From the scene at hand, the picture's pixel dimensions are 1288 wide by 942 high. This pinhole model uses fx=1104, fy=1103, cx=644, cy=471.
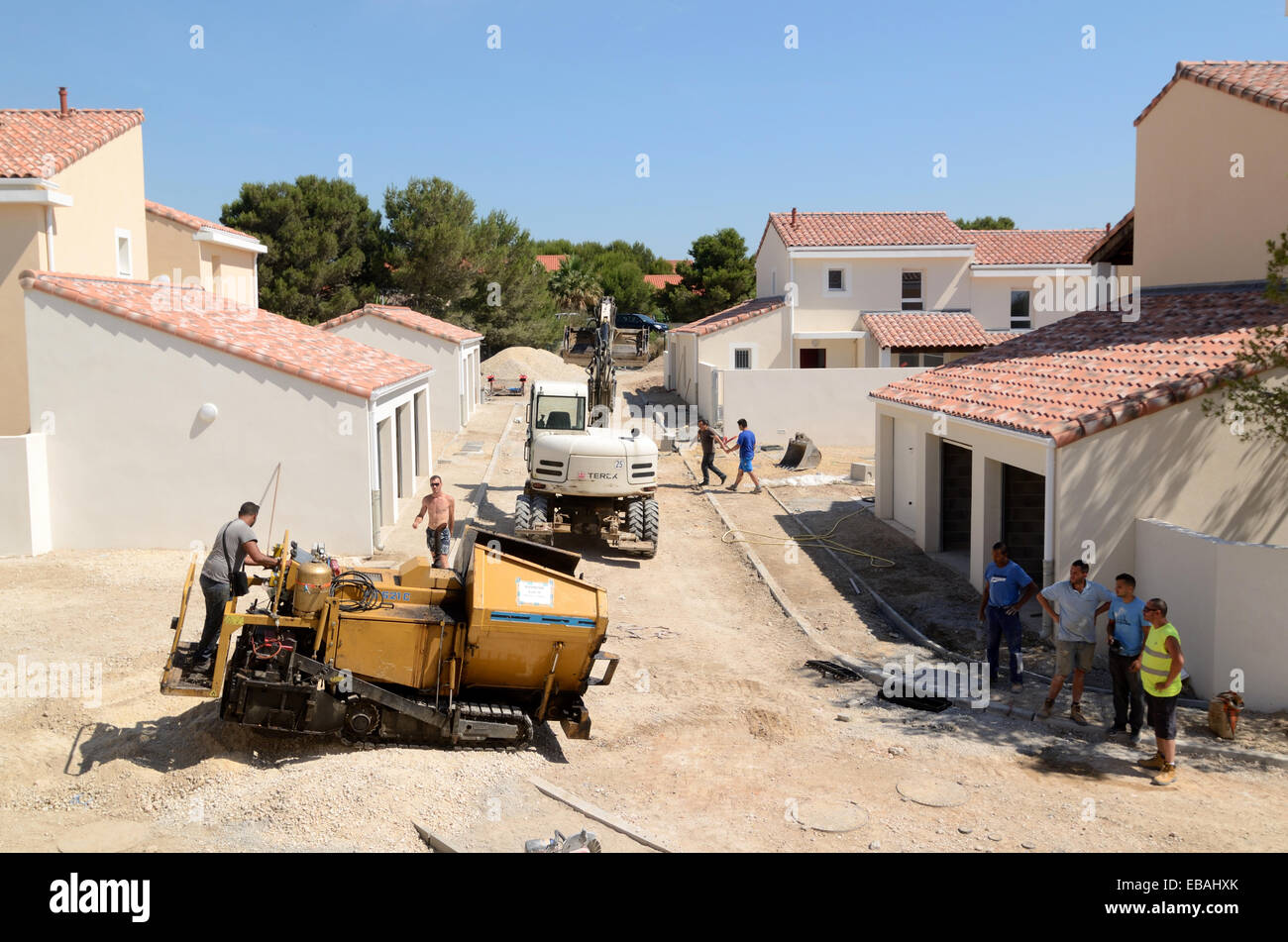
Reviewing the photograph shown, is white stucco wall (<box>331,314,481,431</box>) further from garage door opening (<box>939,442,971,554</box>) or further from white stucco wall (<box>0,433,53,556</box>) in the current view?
garage door opening (<box>939,442,971,554</box>)

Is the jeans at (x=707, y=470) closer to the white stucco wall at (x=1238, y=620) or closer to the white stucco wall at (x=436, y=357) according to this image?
the white stucco wall at (x=436, y=357)

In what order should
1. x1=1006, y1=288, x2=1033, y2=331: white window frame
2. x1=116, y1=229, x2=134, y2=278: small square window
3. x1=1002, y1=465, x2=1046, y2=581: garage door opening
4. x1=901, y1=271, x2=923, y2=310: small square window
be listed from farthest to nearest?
x1=1006, y1=288, x2=1033, y2=331: white window frame, x1=901, y1=271, x2=923, y2=310: small square window, x1=116, y1=229, x2=134, y2=278: small square window, x1=1002, y1=465, x2=1046, y2=581: garage door opening

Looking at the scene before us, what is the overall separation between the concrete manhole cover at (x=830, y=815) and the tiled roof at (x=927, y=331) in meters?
30.5

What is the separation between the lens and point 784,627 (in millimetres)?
15180

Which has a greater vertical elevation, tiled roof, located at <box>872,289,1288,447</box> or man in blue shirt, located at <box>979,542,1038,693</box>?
tiled roof, located at <box>872,289,1288,447</box>

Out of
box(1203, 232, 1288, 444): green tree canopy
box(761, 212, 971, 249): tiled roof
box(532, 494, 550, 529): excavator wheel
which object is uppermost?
box(761, 212, 971, 249): tiled roof

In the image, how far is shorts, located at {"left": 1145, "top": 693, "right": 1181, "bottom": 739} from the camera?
9500 millimetres

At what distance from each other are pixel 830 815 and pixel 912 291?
35.1 metres

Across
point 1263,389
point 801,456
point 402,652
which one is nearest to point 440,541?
point 402,652

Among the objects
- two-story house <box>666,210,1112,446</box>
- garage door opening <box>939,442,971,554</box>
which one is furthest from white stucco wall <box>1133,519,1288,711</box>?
two-story house <box>666,210,1112,446</box>

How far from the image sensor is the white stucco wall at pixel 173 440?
16969 mm

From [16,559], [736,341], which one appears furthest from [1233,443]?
[736,341]

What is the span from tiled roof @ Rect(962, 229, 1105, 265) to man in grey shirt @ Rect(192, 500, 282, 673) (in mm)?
37203
